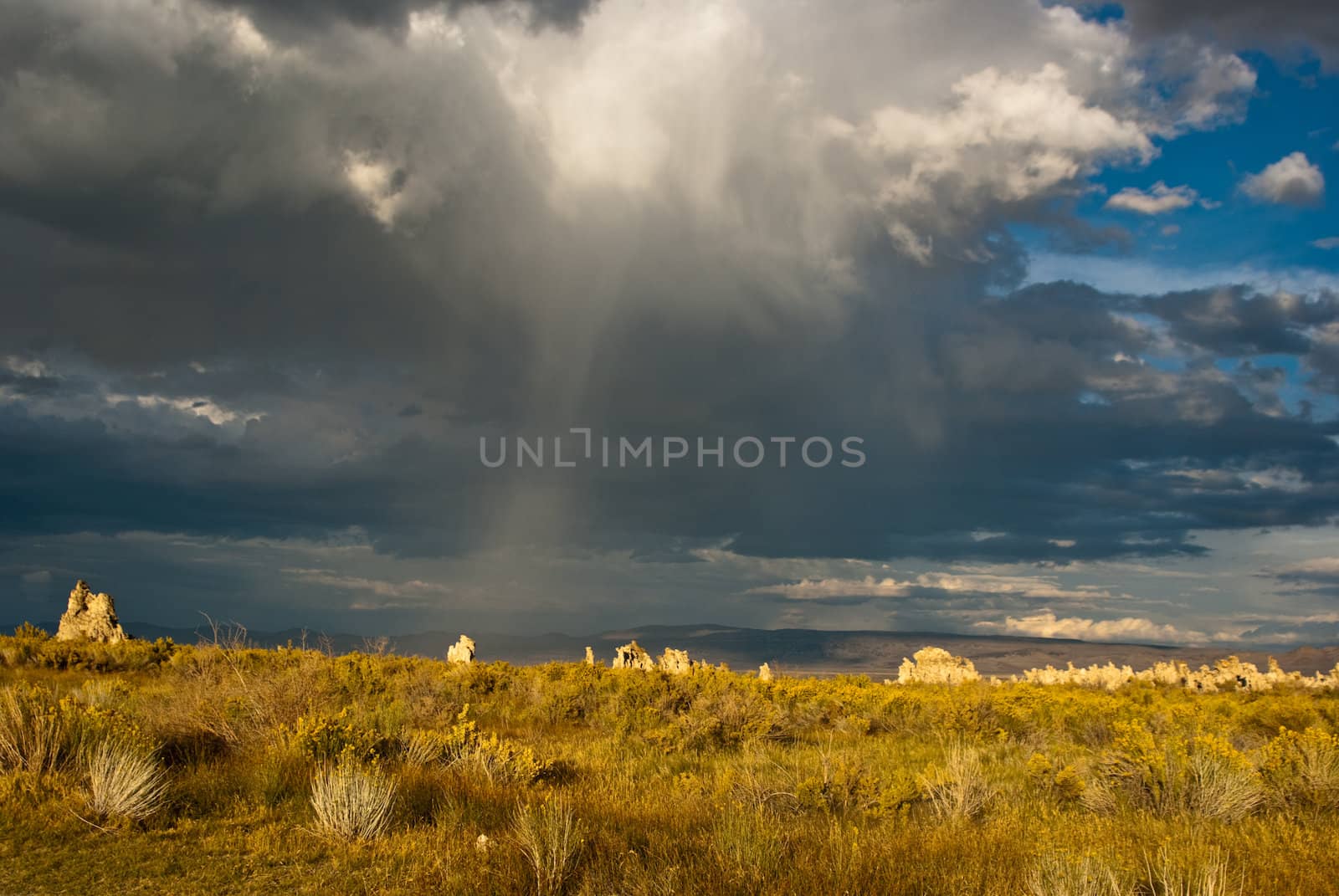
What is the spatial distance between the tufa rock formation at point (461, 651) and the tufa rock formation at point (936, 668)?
20.4 metres

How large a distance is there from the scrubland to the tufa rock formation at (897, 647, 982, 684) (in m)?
21.6

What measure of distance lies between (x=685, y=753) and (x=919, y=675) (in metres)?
29.5

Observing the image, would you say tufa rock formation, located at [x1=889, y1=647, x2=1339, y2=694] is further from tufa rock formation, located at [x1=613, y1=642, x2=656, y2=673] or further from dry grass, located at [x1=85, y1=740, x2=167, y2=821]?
dry grass, located at [x1=85, y1=740, x2=167, y2=821]

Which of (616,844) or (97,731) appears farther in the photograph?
(97,731)

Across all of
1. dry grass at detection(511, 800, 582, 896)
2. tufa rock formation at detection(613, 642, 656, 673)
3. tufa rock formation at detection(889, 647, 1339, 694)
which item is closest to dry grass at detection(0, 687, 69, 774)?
dry grass at detection(511, 800, 582, 896)

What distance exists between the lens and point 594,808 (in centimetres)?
968

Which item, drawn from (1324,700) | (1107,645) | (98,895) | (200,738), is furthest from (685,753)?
(1107,645)

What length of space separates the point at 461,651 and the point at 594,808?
24.8 m

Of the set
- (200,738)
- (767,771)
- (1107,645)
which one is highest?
(200,738)

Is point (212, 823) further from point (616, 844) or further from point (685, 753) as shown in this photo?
point (685, 753)

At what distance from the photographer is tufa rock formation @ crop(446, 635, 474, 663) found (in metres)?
32.5

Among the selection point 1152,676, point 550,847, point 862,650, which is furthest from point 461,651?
point 862,650

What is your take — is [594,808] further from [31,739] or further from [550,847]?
[31,739]

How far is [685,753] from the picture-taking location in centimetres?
1600
